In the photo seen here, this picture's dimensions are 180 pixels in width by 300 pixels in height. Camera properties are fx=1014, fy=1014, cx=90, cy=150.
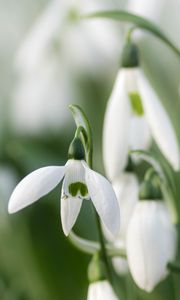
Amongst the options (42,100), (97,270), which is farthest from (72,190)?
(42,100)

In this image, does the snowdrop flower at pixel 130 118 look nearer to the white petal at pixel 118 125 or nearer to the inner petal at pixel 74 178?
the white petal at pixel 118 125

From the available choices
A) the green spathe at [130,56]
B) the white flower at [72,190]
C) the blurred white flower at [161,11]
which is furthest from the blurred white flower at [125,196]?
the blurred white flower at [161,11]

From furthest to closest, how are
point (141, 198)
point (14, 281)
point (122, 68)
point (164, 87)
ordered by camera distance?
point (164, 87) < point (14, 281) < point (122, 68) < point (141, 198)

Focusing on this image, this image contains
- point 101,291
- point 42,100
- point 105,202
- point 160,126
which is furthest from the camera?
point 42,100

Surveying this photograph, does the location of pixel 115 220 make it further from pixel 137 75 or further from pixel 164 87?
pixel 164 87

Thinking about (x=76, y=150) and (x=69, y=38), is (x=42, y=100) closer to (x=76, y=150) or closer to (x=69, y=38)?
(x=69, y=38)

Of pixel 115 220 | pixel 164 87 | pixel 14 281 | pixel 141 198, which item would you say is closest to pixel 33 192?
pixel 115 220
